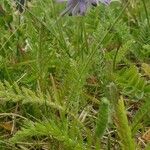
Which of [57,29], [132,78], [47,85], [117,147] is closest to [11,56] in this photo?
[57,29]

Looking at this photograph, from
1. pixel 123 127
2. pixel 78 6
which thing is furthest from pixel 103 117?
pixel 78 6

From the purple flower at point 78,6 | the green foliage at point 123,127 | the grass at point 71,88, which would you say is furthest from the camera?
the purple flower at point 78,6

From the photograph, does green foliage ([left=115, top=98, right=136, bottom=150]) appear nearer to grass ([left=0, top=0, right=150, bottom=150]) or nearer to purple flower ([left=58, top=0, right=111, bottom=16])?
grass ([left=0, top=0, right=150, bottom=150])

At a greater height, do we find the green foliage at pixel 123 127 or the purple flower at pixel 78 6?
the purple flower at pixel 78 6

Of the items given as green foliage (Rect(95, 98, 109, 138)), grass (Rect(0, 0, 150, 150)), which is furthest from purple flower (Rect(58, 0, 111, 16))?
green foliage (Rect(95, 98, 109, 138))

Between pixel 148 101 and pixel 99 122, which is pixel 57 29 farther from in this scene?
pixel 99 122

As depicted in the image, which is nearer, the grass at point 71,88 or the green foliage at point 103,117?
the green foliage at point 103,117

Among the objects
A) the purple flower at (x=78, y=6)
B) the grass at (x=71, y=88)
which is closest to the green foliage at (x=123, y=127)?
the grass at (x=71, y=88)

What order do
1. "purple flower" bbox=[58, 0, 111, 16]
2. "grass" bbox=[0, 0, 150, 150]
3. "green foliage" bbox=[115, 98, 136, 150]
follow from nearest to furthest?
"green foliage" bbox=[115, 98, 136, 150], "grass" bbox=[0, 0, 150, 150], "purple flower" bbox=[58, 0, 111, 16]

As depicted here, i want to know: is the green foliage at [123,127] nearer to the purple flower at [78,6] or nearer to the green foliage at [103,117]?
the green foliage at [103,117]
